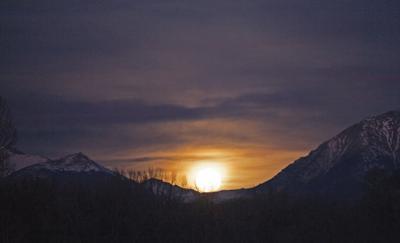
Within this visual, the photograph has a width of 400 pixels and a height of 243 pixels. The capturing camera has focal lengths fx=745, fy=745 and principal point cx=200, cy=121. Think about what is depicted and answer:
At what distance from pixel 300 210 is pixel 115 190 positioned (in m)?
15.4

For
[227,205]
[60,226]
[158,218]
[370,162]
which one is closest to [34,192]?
[60,226]

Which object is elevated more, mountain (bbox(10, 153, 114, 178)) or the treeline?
mountain (bbox(10, 153, 114, 178))

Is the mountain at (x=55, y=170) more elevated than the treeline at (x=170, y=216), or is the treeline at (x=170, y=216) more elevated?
the mountain at (x=55, y=170)

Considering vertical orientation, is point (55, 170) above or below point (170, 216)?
above

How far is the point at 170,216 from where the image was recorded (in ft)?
173

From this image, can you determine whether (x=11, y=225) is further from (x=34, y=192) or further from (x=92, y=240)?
(x=92, y=240)

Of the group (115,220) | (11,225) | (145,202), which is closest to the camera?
(11,225)

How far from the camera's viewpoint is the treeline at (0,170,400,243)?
4400 cm

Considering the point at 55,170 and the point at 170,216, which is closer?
the point at 170,216

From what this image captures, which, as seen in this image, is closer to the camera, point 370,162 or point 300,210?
point 300,210

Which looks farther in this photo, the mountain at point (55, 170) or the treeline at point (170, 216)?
the mountain at point (55, 170)

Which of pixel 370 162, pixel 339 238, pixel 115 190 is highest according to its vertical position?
pixel 370 162

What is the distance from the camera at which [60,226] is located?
149ft

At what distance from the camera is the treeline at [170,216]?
44000 millimetres
